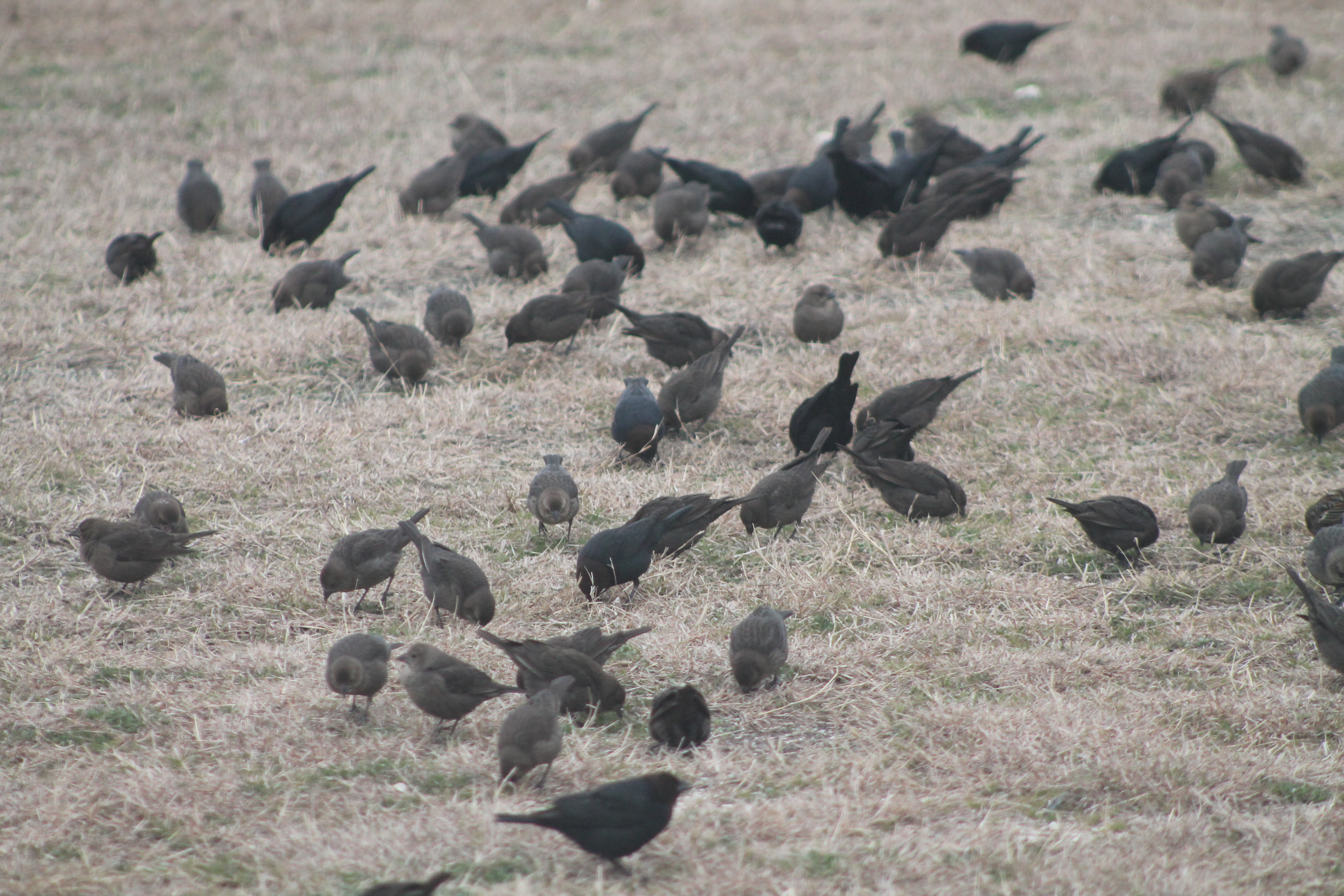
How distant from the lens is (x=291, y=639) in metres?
4.77

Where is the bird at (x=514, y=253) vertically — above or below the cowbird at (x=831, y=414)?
above

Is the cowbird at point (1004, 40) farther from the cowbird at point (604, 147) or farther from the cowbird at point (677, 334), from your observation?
the cowbird at point (677, 334)

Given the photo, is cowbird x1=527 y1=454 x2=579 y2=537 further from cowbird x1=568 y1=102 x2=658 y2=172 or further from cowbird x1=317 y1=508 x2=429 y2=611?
cowbird x1=568 y1=102 x2=658 y2=172

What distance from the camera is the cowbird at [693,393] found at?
6598 millimetres

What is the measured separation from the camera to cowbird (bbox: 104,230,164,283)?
8570mm

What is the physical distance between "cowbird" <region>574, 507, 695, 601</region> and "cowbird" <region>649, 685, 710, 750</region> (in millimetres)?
999

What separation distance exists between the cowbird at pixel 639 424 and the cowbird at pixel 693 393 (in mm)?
131

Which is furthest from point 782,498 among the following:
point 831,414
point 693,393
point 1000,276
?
point 1000,276

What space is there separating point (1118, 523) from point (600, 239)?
15.5 feet

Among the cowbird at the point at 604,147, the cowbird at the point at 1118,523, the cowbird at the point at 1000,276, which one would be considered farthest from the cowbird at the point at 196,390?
the cowbird at the point at 604,147

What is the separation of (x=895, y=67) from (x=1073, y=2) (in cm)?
382

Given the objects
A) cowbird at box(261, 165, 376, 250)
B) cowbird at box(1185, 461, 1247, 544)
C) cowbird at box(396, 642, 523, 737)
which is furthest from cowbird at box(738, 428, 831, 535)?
cowbird at box(261, 165, 376, 250)

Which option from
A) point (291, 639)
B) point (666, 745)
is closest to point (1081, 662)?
point (666, 745)

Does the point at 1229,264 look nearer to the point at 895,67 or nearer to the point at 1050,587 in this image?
the point at 1050,587
